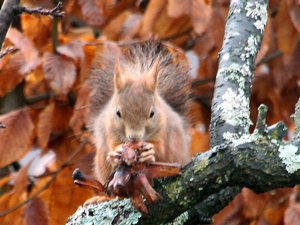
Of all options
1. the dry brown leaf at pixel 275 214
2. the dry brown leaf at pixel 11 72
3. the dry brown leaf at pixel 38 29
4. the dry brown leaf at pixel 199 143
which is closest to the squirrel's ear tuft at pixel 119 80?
the dry brown leaf at pixel 11 72

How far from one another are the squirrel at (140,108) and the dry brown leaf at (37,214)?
0.59 metres

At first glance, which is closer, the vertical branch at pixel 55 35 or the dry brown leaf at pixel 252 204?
the vertical branch at pixel 55 35

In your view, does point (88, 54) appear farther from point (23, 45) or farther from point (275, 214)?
point (275, 214)

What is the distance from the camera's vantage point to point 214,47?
4039 mm

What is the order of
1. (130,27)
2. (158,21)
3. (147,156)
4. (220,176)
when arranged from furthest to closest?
(130,27) → (158,21) → (147,156) → (220,176)

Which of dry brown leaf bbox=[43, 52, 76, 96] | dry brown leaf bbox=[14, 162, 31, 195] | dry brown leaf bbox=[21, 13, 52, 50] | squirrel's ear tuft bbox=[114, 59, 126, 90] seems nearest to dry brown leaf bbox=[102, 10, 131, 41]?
dry brown leaf bbox=[21, 13, 52, 50]

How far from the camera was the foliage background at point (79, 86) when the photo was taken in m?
3.16

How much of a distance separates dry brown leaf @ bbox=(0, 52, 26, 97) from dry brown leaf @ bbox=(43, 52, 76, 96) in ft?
0.67

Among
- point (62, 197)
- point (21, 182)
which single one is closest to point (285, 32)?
point (62, 197)

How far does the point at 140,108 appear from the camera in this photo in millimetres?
2547

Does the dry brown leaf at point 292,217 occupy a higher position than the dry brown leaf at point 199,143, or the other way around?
the dry brown leaf at point 199,143

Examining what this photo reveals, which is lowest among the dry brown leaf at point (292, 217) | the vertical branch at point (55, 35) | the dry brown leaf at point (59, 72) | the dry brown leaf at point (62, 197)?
the dry brown leaf at point (292, 217)

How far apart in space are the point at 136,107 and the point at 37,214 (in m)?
1.24

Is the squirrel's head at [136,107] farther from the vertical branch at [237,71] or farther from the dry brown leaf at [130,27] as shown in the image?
the dry brown leaf at [130,27]
